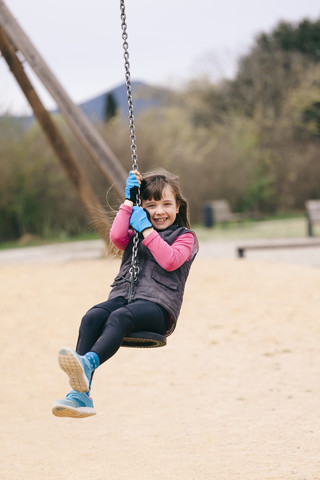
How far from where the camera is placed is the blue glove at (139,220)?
3525 millimetres

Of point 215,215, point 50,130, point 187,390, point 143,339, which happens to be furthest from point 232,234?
point 143,339

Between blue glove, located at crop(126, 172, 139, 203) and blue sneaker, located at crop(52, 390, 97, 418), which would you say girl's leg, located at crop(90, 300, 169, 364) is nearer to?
blue sneaker, located at crop(52, 390, 97, 418)

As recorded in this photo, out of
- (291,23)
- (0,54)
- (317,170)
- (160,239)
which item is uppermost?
(291,23)

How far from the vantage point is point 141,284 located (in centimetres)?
355

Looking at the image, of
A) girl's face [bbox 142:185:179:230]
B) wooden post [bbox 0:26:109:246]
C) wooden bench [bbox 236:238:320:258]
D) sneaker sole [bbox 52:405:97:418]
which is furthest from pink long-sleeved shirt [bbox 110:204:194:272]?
wooden bench [bbox 236:238:320:258]

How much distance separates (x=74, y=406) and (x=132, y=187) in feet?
3.83

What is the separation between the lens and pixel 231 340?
7.39 metres

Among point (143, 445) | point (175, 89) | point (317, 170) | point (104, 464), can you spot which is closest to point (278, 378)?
point (143, 445)

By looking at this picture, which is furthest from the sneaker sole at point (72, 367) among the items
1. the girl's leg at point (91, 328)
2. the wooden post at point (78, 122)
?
the wooden post at point (78, 122)

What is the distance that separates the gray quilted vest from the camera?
3506 millimetres

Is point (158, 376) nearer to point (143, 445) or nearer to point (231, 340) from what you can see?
point (231, 340)

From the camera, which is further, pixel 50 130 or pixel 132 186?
pixel 50 130

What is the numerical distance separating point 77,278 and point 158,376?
519cm

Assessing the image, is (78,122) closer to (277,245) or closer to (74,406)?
(277,245)
